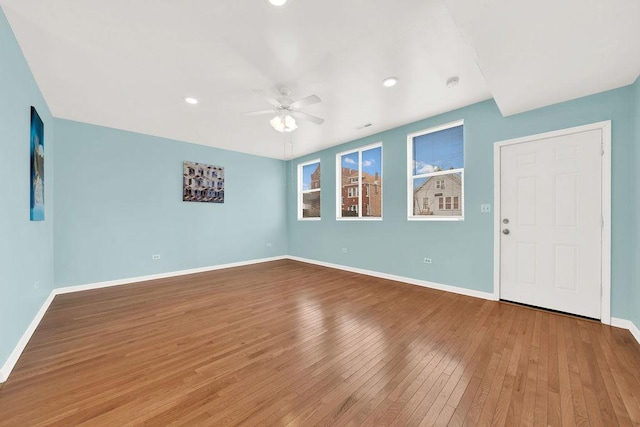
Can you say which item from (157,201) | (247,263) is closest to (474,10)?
(157,201)

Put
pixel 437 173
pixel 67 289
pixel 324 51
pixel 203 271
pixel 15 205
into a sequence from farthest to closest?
pixel 203 271 → pixel 437 173 → pixel 67 289 → pixel 324 51 → pixel 15 205

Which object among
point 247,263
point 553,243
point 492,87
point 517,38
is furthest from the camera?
point 247,263

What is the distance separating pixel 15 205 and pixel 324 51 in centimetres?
313

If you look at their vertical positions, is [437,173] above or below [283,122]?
below

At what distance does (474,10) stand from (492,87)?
1266mm

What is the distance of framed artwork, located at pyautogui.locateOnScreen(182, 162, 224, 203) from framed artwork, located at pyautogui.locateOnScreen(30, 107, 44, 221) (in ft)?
7.23

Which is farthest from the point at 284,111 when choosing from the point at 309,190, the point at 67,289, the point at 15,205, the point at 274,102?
the point at 67,289

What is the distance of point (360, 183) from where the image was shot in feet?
17.3

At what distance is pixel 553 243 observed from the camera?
2939 millimetres

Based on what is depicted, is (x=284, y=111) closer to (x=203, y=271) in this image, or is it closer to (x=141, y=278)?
(x=203, y=271)

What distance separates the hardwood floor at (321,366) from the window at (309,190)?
3.40 m

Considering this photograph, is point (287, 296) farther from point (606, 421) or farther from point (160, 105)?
point (160, 105)

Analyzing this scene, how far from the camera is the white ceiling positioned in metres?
1.79

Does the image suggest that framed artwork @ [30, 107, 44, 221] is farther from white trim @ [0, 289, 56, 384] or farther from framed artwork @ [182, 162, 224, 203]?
framed artwork @ [182, 162, 224, 203]
